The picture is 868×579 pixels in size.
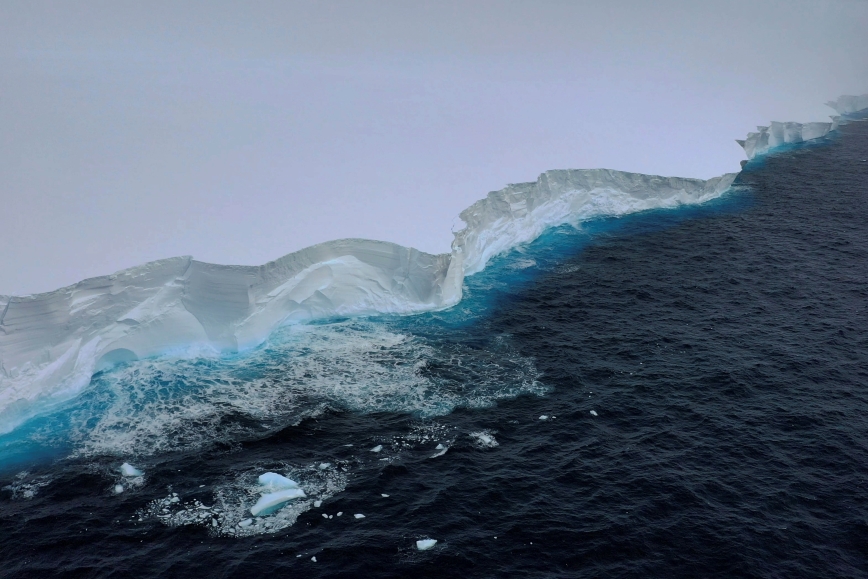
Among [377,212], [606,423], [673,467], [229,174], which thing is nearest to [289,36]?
[229,174]

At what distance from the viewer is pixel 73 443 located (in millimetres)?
27828

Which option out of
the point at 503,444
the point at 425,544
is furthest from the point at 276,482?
the point at 503,444

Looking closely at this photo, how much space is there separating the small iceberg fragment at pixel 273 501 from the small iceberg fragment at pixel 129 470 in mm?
5282

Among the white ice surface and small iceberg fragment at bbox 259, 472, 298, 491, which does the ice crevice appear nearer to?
small iceberg fragment at bbox 259, 472, 298, 491

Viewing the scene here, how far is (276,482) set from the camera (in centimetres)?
2497

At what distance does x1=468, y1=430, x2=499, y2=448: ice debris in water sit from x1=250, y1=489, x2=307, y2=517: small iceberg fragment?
7.33 meters

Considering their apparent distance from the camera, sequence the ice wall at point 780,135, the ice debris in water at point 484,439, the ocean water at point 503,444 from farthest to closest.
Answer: the ice wall at point 780,135, the ice debris in water at point 484,439, the ocean water at point 503,444

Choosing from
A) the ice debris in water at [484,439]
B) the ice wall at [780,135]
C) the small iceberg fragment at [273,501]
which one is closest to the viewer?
the small iceberg fragment at [273,501]

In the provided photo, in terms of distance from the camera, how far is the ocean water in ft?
73.4

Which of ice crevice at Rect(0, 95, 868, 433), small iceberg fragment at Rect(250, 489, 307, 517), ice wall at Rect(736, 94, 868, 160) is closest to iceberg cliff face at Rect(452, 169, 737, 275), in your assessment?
ice crevice at Rect(0, 95, 868, 433)

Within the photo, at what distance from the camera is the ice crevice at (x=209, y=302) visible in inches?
1187

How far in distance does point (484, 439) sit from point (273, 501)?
8.76 metres

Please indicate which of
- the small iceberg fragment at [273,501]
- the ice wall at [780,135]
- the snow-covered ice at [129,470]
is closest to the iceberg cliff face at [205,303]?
the snow-covered ice at [129,470]

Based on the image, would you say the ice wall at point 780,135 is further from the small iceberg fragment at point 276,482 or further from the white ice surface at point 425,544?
the small iceberg fragment at point 276,482
